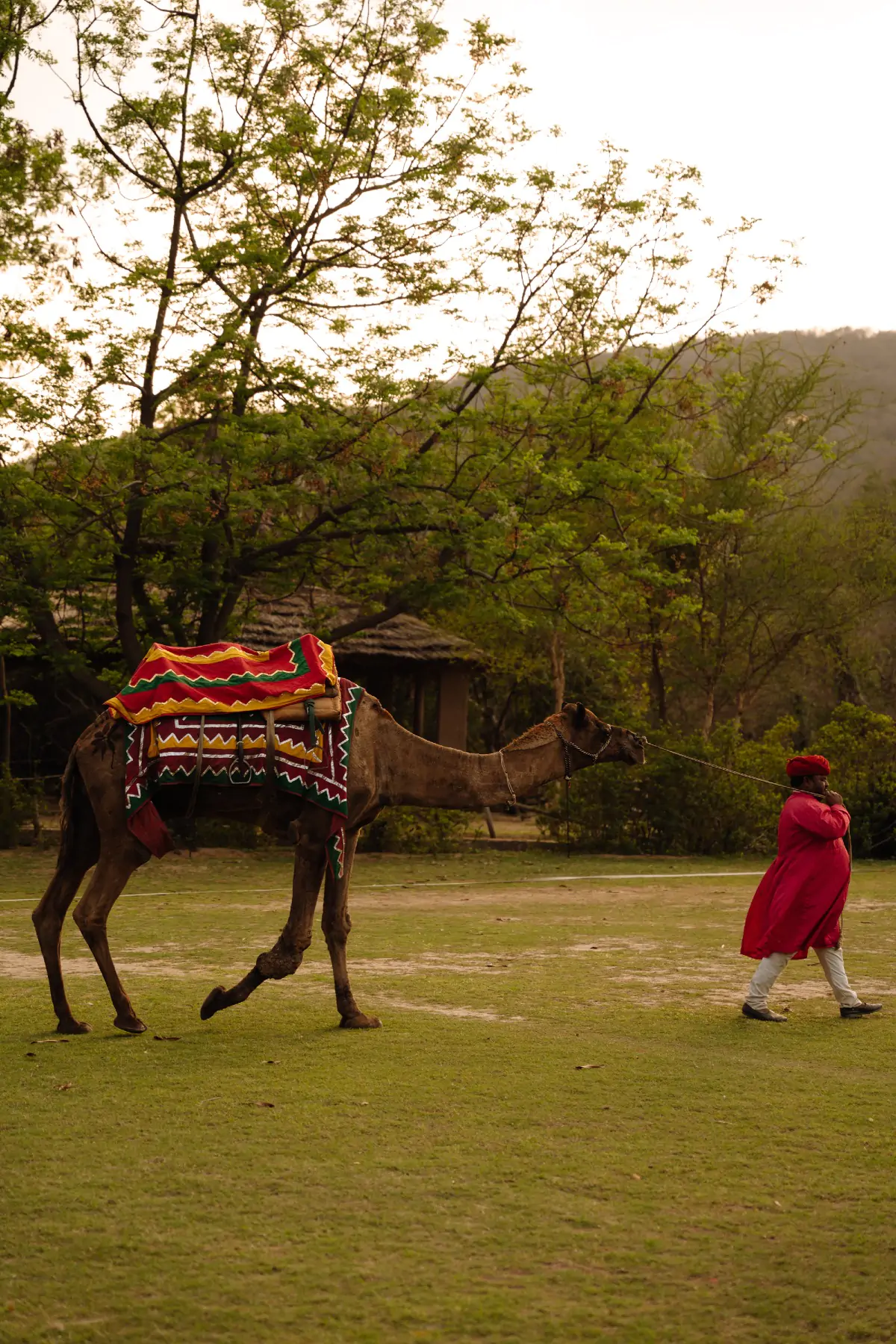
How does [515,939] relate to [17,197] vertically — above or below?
below

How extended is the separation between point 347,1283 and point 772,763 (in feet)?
57.5

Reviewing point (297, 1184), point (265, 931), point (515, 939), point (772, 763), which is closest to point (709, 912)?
point (515, 939)

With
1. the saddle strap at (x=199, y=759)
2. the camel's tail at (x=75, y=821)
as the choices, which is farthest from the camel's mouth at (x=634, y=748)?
the camel's tail at (x=75, y=821)

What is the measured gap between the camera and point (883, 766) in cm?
2130

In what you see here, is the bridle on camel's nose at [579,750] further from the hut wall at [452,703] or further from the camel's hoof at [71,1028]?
the hut wall at [452,703]

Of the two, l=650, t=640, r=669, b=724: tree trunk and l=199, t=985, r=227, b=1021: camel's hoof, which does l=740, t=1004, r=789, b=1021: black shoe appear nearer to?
l=199, t=985, r=227, b=1021: camel's hoof

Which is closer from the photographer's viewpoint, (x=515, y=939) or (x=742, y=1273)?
(x=742, y=1273)

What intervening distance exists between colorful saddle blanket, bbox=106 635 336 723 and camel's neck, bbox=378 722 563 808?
26.7 inches

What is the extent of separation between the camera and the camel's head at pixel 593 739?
8.98 metres

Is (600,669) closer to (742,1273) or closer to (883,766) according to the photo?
(883,766)

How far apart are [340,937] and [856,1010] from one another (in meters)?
3.32

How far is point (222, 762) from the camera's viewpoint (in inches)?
323

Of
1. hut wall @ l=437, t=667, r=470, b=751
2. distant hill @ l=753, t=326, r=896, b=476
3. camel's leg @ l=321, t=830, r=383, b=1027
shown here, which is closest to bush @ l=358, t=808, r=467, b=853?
hut wall @ l=437, t=667, r=470, b=751

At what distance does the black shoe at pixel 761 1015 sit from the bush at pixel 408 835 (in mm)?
12009
